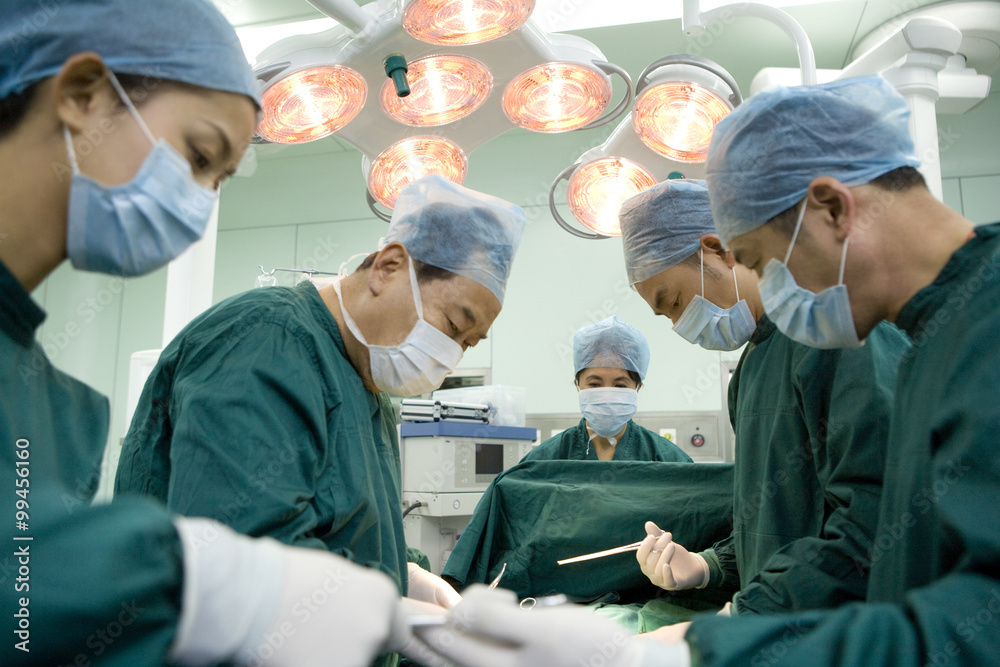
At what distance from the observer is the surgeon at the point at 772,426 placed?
115cm

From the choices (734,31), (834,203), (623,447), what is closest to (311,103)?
(834,203)

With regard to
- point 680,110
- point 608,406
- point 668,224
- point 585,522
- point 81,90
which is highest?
point 81,90

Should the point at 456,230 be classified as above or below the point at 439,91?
below

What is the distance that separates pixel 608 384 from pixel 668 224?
1.37m

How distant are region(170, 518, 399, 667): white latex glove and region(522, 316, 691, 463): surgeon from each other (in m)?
2.15

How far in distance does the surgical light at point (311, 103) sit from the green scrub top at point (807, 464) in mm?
995

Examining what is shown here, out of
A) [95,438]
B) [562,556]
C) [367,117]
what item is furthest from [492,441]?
[95,438]

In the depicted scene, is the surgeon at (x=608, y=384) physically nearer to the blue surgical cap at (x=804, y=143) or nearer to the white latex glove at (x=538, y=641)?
the blue surgical cap at (x=804, y=143)

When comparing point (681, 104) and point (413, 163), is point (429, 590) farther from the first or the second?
point (681, 104)

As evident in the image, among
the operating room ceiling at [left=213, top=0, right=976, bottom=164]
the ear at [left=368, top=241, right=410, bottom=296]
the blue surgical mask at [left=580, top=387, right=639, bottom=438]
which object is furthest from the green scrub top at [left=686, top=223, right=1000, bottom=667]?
the operating room ceiling at [left=213, top=0, right=976, bottom=164]

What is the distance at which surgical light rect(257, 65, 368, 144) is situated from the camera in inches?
58.0

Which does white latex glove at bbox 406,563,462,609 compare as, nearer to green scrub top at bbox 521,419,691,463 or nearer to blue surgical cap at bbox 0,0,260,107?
blue surgical cap at bbox 0,0,260,107

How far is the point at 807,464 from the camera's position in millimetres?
1377

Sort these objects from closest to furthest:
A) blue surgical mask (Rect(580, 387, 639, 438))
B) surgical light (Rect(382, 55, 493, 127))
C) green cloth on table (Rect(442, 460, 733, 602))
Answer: surgical light (Rect(382, 55, 493, 127)) → green cloth on table (Rect(442, 460, 733, 602)) → blue surgical mask (Rect(580, 387, 639, 438))
